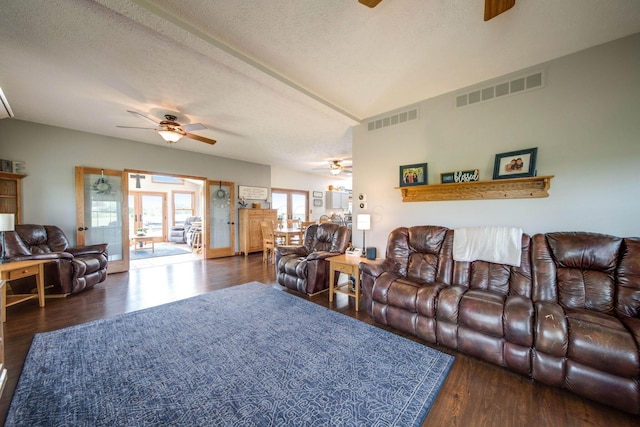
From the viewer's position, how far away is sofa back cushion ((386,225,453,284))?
274 centimetres

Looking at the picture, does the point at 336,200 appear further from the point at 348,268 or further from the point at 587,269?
the point at 587,269

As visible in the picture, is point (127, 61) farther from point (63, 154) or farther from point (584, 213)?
point (584, 213)

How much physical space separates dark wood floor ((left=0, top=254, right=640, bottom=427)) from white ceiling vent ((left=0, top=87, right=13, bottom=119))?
2761mm

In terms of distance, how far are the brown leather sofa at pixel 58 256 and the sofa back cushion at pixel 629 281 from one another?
20.6 feet

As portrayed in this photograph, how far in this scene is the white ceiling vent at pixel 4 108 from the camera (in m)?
3.06

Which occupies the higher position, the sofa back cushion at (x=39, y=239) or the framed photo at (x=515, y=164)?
the framed photo at (x=515, y=164)

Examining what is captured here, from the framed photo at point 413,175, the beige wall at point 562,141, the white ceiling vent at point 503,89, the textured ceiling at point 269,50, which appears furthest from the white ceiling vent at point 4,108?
the white ceiling vent at point 503,89

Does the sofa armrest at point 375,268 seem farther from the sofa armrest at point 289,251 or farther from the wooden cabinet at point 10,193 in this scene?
the wooden cabinet at point 10,193

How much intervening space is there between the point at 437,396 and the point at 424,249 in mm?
1597

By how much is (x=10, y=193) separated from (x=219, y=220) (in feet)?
11.8

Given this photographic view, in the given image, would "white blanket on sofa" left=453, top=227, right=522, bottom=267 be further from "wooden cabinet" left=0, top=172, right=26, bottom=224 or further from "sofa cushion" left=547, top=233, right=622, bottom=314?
"wooden cabinet" left=0, top=172, right=26, bottom=224

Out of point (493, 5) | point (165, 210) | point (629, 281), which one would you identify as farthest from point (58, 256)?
point (165, 210)

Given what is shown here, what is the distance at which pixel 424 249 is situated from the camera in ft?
9.57

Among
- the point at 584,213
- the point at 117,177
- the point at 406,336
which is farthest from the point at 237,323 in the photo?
the point at 117,177
